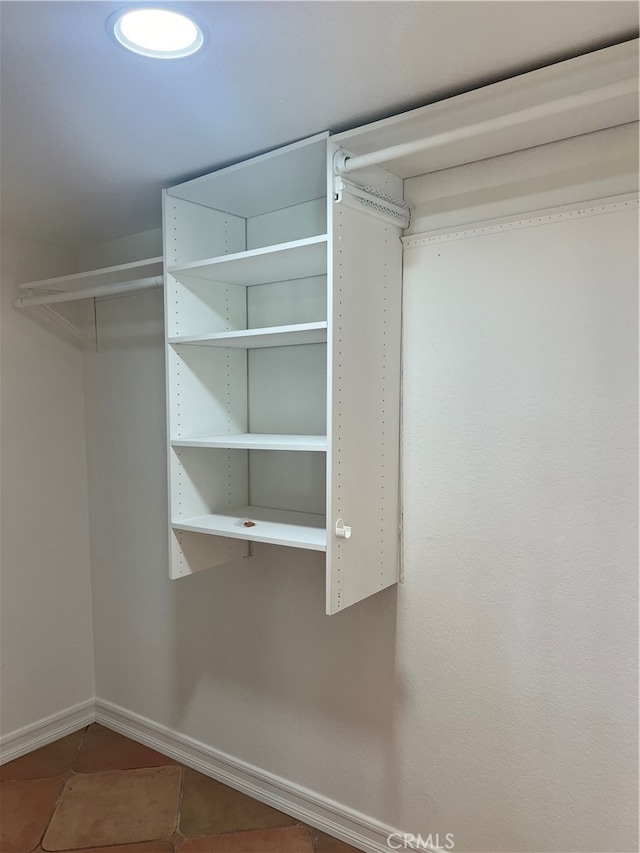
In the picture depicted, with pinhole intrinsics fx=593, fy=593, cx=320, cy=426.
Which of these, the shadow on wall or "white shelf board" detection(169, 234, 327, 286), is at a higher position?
"white shelf board" detection(169, 234, 327, 286)

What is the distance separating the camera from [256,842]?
221 cm

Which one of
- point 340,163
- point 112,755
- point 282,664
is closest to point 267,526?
point 282,664

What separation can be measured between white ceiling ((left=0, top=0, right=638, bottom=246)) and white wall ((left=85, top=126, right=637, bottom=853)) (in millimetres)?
451

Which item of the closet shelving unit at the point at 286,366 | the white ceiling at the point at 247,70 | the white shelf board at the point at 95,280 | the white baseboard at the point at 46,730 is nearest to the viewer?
the white ceiling at the point at 247,70

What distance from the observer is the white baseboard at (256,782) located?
217 cm

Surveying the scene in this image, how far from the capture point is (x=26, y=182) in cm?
210

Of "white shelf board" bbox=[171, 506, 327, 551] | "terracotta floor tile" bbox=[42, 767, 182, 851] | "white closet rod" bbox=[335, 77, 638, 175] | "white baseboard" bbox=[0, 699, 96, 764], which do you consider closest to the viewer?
"white closet rod" bbox=[335, 77, 638, 175]

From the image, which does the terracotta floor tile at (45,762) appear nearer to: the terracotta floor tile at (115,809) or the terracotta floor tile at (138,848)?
the terracotta floor tile at (115,809)

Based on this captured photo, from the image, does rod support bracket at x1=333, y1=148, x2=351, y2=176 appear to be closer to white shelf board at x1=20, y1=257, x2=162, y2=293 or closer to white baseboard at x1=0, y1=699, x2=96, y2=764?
white shelf board at x1=20, y1=257, x2=162, y2=293

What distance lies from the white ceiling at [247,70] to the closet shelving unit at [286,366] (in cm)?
16

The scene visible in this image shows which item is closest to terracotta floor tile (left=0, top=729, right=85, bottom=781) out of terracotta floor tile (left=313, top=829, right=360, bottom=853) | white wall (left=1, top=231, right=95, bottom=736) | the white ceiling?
white wall (left=1, top=231, right=95, bottom=736)

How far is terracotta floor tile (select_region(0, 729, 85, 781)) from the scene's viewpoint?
8.79 feet

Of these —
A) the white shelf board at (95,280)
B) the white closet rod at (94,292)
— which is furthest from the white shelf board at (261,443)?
the white shelf board at (95,280)

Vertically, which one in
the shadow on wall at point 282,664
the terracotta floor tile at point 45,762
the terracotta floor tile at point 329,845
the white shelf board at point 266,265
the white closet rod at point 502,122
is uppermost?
the white closet rod at point 502,122
